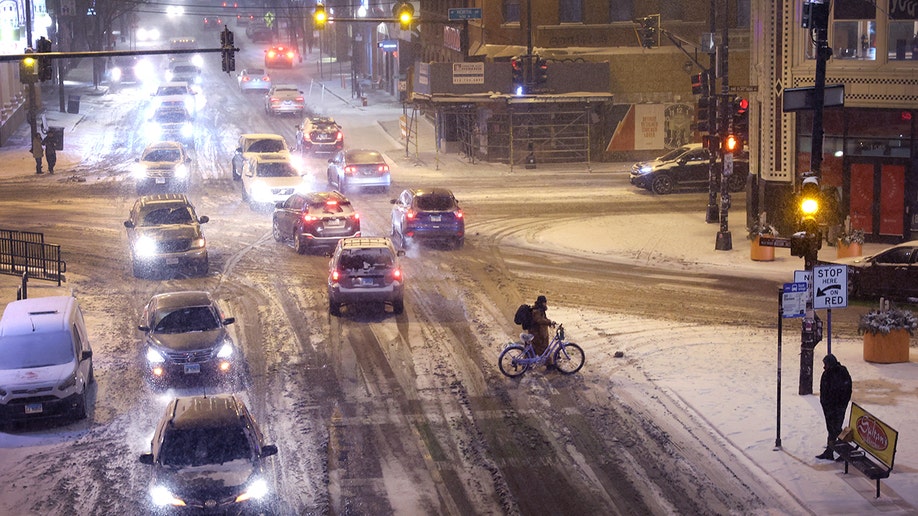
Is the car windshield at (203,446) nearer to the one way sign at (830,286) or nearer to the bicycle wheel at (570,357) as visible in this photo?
the bicycle wheel at (570,357)

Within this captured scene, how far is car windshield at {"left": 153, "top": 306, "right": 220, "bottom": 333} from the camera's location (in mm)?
21391

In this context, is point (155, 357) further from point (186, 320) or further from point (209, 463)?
point (209, 463)

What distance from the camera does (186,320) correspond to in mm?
21562

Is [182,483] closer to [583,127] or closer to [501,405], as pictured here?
[501,405]

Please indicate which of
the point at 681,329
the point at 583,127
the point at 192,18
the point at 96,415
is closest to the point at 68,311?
the point at 96,415

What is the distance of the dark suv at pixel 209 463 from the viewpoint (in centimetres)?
1416

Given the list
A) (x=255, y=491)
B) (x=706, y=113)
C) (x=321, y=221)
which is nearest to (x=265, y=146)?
(x=321, y=221)

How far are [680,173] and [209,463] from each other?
32036mm

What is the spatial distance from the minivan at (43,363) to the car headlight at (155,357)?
996mm

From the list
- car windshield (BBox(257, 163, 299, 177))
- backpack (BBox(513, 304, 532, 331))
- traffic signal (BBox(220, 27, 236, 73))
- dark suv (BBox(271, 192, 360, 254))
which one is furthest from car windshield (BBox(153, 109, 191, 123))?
backpack (BBox(513, 304, 532, 331))

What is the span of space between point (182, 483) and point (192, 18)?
14845 cm

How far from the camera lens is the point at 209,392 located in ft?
66.4

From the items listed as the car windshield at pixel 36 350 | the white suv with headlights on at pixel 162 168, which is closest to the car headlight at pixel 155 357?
the car windshield at pixel 36 350

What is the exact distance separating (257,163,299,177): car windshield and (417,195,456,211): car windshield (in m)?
8.56
